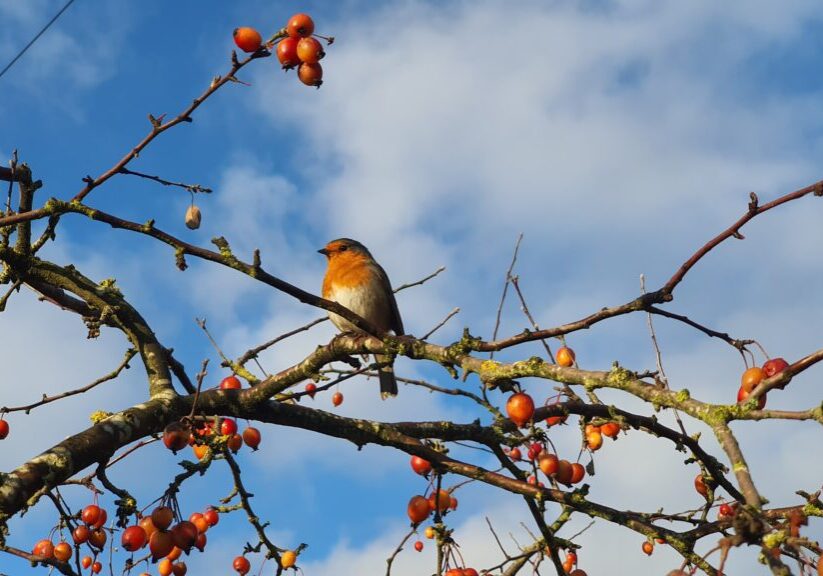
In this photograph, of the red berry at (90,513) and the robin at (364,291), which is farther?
the robin at (364,291)

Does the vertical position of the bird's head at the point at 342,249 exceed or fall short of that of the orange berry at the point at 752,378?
it exceeds it

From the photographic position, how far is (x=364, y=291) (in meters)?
6.13

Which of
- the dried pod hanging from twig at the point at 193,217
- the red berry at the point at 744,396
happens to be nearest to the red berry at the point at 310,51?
the dried pod hanging from twig at the point at 193,217

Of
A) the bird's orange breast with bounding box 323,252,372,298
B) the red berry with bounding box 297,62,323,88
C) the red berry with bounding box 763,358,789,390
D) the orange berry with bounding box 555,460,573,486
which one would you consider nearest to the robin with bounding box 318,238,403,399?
the bird's orange breast with bounding box 323,252,372,298

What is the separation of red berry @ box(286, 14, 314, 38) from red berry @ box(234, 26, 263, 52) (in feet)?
0.56

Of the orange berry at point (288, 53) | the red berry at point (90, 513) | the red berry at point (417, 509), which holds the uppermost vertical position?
the orange berry at point (288, 53)

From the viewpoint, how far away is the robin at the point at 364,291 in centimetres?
611

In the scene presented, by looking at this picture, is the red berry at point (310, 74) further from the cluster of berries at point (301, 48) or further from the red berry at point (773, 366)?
the red berry at point (773, 366)

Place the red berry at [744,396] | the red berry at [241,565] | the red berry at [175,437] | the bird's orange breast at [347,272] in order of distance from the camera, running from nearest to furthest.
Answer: the red berry at [744,396]
the red berry at [175,437]
the red berry at [241,565]
the bird's orange breast at [347,272]

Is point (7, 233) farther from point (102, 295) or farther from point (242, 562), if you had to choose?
point (242, 562)

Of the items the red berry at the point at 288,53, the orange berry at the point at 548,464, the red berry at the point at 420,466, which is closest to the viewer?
the orange berry at the point at 548,464

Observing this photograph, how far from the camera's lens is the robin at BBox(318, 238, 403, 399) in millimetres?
6113

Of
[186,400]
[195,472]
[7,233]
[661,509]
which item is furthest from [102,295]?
[661,509]

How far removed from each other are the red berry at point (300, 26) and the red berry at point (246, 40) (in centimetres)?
17
